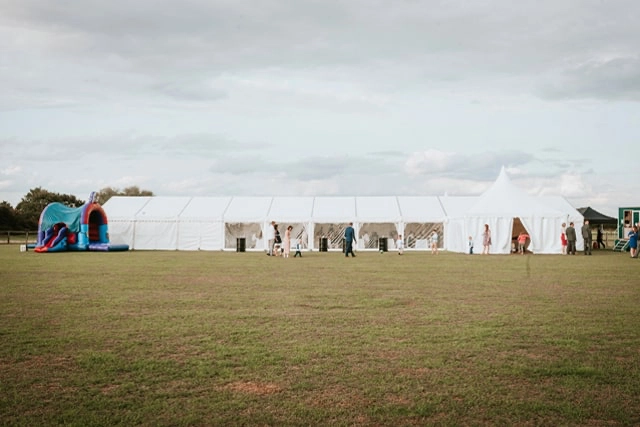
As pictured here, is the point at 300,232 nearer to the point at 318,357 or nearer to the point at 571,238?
the point at 571,238

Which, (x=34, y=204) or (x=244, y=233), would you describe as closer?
(x=244, y=233)

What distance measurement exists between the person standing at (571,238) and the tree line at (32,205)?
4695 centimetres

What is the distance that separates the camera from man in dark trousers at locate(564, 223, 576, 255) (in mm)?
28828

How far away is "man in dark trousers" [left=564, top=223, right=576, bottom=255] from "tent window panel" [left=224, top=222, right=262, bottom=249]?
15933 millimetres

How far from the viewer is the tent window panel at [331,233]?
35.7 metres

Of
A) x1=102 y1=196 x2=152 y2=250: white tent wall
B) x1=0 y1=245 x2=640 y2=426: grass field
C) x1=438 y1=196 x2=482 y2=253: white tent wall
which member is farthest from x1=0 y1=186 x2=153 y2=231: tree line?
x1=0 y1=245 x2=640 y2=426: grass field

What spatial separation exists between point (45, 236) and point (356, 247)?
15892 millimetres

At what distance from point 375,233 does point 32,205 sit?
50683 mm

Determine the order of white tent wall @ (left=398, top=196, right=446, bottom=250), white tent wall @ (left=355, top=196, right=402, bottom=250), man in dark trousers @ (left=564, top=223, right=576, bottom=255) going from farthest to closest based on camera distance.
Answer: white tent wall @ (left=398, top=196, right=446, bottom=250) → white tent wall @ (left=355, top=196, right=402, bottom=250) → man in dark trousers @ (left=564, top=223, right=576, bottom=255)

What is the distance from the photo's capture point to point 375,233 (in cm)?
3581

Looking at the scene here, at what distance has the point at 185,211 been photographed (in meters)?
36.2

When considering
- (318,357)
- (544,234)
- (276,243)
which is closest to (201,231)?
(276,243)

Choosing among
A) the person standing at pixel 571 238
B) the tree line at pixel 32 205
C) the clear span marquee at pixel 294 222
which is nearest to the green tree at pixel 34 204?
the tree line at pixel 32 205

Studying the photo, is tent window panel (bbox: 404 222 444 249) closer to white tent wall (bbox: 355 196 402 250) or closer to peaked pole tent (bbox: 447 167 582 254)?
white tent wall (bbox: 355 196 402 250)
